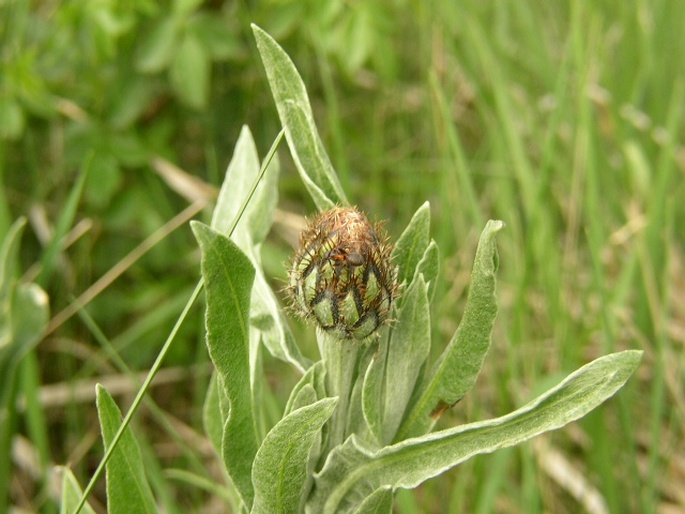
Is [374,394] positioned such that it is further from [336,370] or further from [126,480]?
[126,480]

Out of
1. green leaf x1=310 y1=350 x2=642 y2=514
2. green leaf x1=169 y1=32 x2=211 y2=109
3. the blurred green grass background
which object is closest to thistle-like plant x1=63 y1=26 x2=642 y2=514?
green leaf x1=310 y1=350 x2=642 y2=514

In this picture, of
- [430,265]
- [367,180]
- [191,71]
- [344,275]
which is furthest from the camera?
[367,180]

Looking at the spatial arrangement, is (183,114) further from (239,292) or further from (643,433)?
(239,292)

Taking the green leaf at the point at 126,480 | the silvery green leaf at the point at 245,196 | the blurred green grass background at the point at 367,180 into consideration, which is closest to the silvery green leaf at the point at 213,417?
the green leaf at the point at 126,480

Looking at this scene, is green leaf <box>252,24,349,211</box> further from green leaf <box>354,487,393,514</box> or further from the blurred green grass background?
the blurred green grass background

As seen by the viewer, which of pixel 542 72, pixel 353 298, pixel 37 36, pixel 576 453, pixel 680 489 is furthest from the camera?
pixel 37 36

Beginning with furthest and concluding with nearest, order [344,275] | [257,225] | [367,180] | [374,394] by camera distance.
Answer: [367,180]
[257,225]
[374,394]
[344,275]

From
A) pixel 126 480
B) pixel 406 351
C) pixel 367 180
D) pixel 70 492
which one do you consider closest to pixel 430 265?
pixel 406 351

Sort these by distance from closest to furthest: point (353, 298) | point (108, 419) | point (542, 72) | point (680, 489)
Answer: point (353, 298), point (108, 419), point (680, 489), point (542, 72)

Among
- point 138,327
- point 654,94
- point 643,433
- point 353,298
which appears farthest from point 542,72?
point 353,298
